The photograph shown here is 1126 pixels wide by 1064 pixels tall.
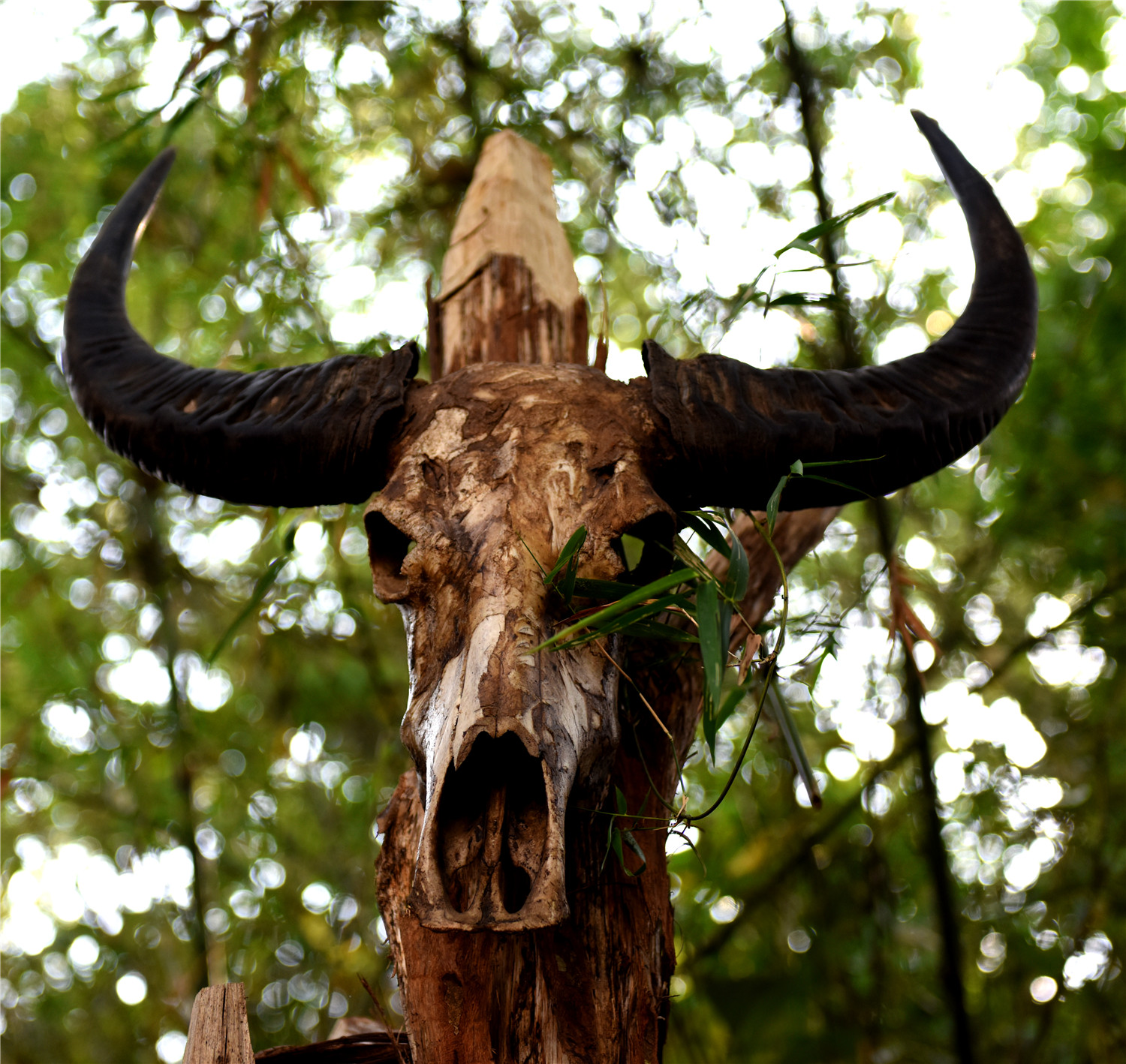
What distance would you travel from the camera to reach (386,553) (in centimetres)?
145

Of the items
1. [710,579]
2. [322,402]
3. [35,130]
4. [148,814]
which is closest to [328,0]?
[35,130]

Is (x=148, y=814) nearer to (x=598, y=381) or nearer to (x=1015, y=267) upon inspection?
(x=598, y=381)

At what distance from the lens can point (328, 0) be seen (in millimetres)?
3199

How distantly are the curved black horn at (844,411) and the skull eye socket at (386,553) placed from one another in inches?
17.3

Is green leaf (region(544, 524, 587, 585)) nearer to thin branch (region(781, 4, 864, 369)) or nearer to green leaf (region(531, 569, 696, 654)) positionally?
green leaf (region(531, 569, 696, 654))

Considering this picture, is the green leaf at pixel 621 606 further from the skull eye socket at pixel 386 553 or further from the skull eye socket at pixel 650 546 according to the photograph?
the skull eye socket at pixel 386 553

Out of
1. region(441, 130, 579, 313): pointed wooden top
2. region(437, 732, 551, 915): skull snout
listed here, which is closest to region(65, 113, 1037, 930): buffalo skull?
region(437, 732, 551, 915): skull snout

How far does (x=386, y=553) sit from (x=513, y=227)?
3.83 ft

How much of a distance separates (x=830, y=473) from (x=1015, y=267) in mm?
561

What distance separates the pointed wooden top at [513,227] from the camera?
227 cm

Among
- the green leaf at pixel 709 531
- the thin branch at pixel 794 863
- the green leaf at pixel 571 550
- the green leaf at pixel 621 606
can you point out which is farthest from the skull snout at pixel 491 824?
the thin branch at pixel 794 863

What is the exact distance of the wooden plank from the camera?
1207 millimetres

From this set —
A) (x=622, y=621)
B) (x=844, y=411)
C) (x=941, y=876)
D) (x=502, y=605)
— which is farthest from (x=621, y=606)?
(x=941, y=876)

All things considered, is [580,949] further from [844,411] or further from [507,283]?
[507,283]
